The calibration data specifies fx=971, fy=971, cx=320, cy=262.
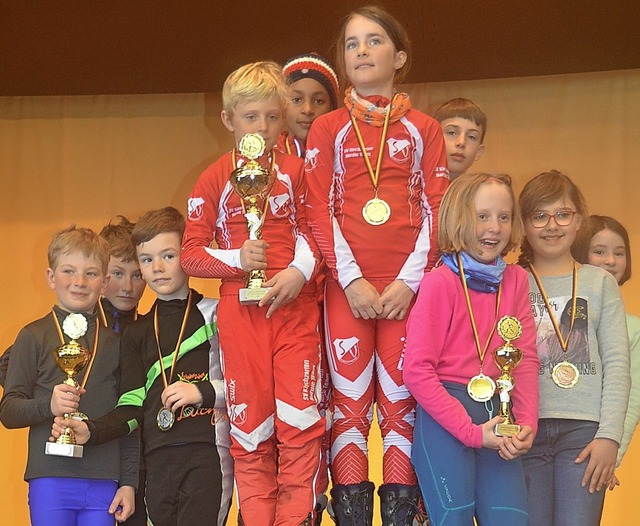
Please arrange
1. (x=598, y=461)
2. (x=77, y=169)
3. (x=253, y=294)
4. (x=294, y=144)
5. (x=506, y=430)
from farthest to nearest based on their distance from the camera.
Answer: (x=77, y=169) < (x=294, y=144) < (x=598, y=461) < (x=253, y=294) < (x=506, y=430)

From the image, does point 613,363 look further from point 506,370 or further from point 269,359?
point 269,359

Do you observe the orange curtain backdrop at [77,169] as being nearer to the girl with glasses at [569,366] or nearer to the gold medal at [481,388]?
the girl with glasses at [569,366]

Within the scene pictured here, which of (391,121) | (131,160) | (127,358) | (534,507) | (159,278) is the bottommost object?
(534,507)

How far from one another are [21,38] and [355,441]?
3183 mm

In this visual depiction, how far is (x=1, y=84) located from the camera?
586 cm

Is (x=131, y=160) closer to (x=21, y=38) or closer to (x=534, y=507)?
(x=21, y=38)

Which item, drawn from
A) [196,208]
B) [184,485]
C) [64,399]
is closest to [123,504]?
[184,485]

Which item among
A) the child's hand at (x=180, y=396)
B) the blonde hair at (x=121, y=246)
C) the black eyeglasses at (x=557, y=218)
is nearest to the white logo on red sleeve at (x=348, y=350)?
the child's hand at (x=180, y=396)

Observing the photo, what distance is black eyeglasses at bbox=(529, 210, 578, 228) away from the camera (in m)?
3.05

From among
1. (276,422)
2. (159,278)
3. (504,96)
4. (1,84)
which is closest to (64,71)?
(1,84)

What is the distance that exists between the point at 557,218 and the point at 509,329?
598mm

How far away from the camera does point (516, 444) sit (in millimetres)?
2510

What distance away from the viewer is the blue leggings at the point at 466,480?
2.57 metres

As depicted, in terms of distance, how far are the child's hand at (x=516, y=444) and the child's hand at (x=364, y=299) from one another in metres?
0.54
